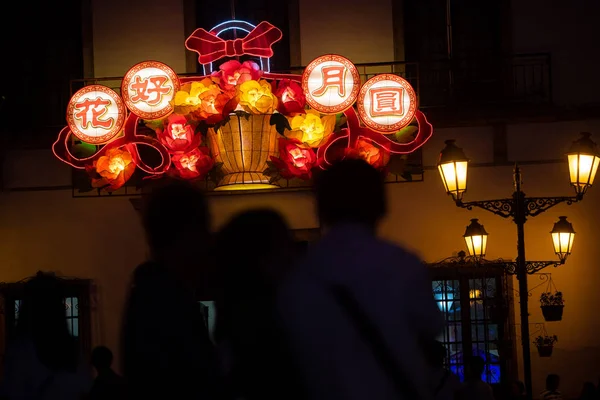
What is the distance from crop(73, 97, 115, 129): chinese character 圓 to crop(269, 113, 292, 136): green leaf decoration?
2352mm

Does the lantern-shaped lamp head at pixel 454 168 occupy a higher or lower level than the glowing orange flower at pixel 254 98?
lower

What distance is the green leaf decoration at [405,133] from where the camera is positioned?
14.4 m

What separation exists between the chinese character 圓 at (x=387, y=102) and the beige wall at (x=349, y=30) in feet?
7.93

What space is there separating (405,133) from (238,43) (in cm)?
270

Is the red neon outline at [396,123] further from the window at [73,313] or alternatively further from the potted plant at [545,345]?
the window at [73,313]

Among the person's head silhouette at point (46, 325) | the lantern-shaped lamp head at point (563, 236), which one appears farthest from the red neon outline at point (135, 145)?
the person's head silhouette at point (46, 325)

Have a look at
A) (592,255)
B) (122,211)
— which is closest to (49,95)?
(122,211)

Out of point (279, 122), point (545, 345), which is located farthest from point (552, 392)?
point (279, 122)

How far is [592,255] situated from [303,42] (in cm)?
576

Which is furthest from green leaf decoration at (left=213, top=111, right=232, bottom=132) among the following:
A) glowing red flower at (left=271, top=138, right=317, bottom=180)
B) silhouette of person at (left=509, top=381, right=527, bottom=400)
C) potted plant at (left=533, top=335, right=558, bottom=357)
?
potted plant at (left=533, top=335, right=558, bottom=357)

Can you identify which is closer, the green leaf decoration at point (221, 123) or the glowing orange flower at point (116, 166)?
the green leaf decoration at point (221, 123)

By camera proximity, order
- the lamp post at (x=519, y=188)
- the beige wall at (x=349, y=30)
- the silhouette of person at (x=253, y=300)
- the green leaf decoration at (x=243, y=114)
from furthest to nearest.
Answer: the beige wall at (x=349, y=30), the green leaf decoration at (x=243, y=114), the lamp post at (x=519, y=188), the silhouette of person at (x=253, y=300)

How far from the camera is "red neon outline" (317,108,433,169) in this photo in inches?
560

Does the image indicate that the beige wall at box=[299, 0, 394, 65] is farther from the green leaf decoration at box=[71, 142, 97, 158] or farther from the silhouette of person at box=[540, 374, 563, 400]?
the silhouette of person at box=[540, 374, 563, 400]
